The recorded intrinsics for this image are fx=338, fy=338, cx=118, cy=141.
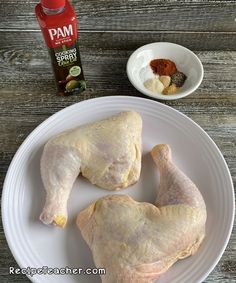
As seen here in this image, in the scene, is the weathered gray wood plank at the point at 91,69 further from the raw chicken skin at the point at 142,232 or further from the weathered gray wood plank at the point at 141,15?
the raw chicken skin at the point at 142,232

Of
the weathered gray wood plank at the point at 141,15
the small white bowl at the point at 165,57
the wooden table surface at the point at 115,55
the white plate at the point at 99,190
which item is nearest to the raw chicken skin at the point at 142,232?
the white plate at the point at 99,190

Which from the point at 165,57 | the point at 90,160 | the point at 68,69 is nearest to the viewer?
the point at 90,160

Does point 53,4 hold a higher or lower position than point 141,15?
higher

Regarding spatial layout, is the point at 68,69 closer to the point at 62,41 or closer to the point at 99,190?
the point at 62,41

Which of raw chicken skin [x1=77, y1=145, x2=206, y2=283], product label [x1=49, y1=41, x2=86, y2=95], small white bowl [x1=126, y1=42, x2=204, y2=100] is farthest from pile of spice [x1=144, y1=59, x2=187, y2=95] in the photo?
raw chicken skin [x1=77, y1=145, x2=206, y2=283]

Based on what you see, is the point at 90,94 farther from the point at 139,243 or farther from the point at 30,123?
the point at 139,243

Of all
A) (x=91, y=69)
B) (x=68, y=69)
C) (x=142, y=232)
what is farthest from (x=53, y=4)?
(x=142, y=232)
